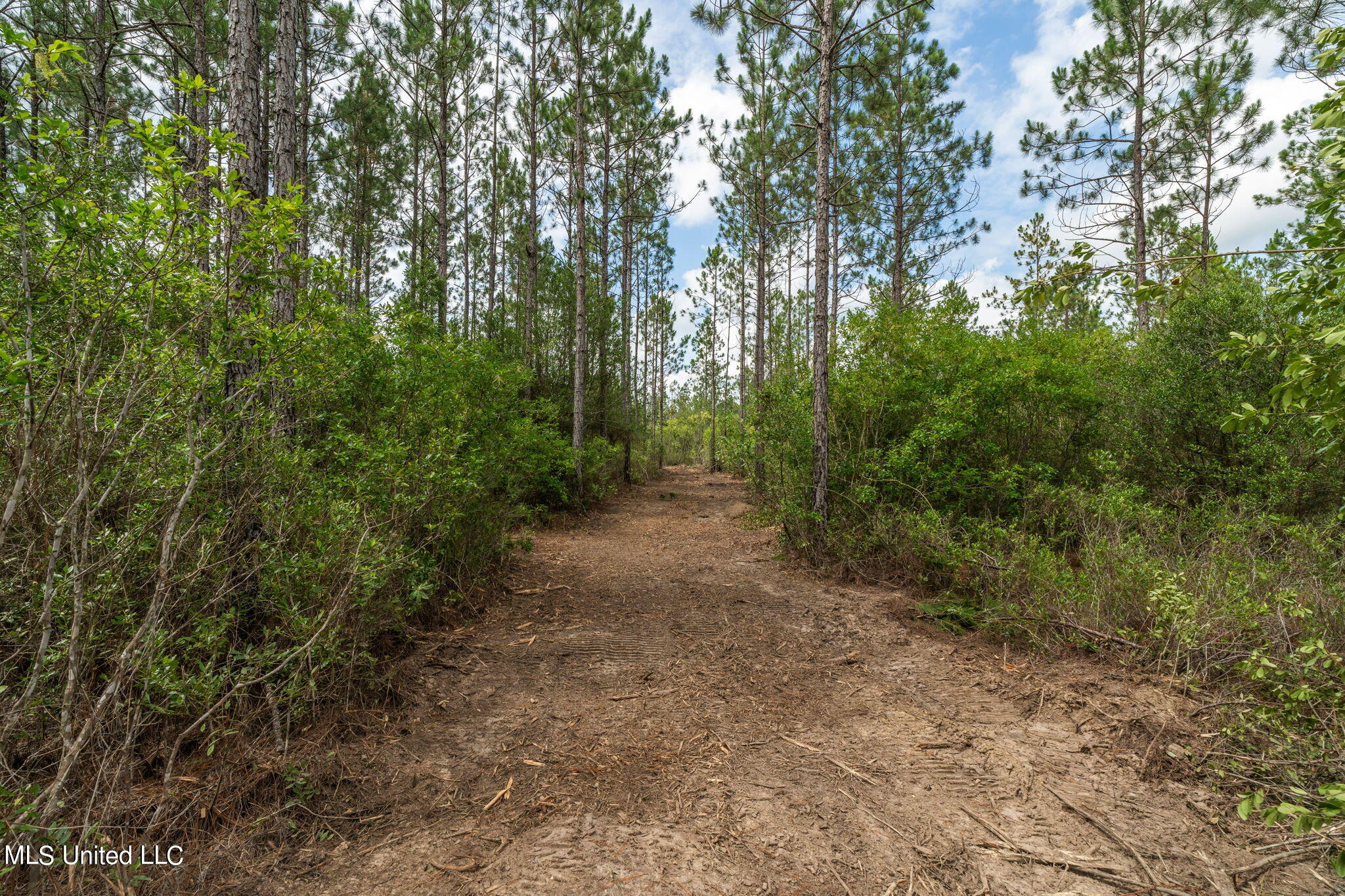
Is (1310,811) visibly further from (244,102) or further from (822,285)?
(822,285)

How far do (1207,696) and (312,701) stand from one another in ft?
17.0

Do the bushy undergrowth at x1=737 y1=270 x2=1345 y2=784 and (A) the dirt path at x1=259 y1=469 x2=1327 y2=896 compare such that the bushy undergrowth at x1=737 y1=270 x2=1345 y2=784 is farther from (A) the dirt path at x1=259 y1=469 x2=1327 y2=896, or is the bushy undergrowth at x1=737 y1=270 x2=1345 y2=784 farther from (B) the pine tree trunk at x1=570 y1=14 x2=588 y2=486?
(B) the pine tree trunk at x1=570 y1=14 x2=588 y2=486

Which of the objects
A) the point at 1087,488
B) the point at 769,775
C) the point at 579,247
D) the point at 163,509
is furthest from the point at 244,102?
the point at 1087,488

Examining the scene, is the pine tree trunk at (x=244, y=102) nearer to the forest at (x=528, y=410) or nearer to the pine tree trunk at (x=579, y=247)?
the forest at (x=528, y=410)

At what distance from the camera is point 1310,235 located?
1.65m

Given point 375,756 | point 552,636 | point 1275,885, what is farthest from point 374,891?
point 1275,885

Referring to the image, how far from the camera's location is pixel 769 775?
2873 millimetres

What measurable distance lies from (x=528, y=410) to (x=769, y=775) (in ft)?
25.0

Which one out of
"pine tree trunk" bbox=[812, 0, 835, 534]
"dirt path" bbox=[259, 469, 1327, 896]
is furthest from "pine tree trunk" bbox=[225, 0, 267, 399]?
"pine tree trunk" bbox=[812, 0, 835, 534]

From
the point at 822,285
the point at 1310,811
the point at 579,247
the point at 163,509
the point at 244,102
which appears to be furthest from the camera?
the point at 579,247

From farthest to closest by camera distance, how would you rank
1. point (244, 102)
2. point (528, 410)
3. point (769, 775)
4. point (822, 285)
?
point (528, 410) < point (822, 285) < point (244, 102) < point (769, 775)

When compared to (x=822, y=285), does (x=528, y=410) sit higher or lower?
lower

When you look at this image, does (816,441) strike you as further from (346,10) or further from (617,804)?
(346,10)

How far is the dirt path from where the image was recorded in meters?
2.19
